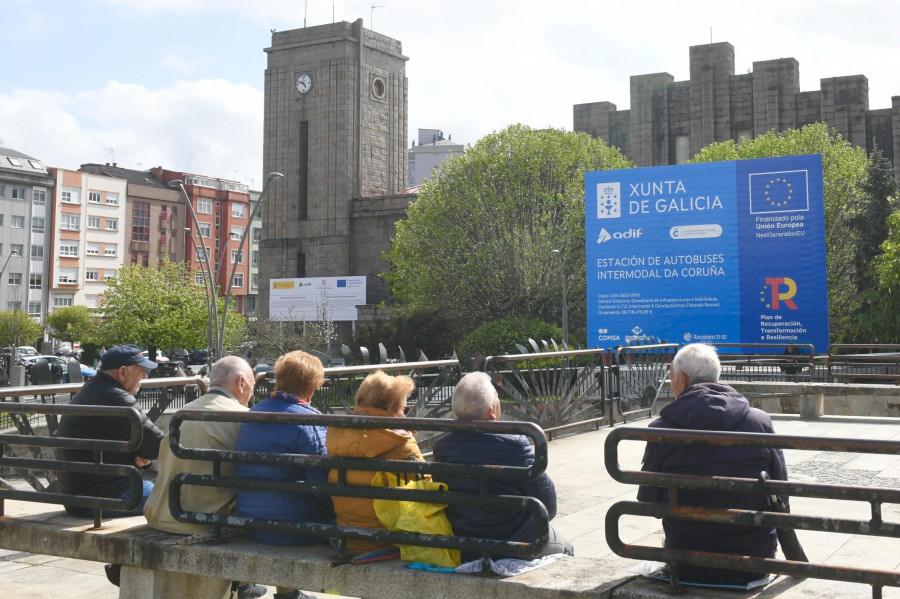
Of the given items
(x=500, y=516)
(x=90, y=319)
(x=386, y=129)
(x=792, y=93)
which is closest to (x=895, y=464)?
(x=500, y=516)

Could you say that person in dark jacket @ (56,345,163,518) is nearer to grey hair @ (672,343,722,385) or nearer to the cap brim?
the cap brim

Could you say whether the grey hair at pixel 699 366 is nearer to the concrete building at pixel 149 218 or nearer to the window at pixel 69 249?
the window at pixel 69 249

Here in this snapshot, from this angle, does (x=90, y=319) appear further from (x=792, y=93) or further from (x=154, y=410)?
(x=154, y=410)

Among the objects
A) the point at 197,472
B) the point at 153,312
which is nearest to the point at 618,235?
the point at 197,472

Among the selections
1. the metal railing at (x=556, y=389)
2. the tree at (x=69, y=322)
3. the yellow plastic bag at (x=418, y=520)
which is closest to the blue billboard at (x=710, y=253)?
the metal railing at (x=556, y=389)

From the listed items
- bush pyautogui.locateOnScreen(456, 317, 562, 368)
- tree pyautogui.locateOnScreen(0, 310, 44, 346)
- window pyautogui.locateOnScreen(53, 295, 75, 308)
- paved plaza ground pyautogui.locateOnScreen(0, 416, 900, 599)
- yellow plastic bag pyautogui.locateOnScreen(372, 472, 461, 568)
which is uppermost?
window pyautogui.locateOnScreen(53, 295, 75, 308)

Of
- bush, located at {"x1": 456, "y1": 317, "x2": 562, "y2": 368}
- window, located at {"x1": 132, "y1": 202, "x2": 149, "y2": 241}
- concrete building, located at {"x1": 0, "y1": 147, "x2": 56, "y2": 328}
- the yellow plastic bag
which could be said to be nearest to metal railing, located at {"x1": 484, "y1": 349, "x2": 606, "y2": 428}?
the yellow plastic bag

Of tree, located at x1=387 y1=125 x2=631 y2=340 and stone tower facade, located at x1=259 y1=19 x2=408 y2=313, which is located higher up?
stone tower facade, located at x1=259 y1=19 x2=408 y2=313

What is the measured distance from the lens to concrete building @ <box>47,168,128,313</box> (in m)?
85.1

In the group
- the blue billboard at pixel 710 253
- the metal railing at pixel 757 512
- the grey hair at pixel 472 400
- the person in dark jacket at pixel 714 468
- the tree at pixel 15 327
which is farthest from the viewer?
the tree at pixel 15 327

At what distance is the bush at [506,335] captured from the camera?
30078 millimetres

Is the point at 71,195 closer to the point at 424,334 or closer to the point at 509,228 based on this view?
the point at 424,334

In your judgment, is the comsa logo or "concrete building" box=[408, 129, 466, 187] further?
"concrete building" box=[408, 129, 466, 187]

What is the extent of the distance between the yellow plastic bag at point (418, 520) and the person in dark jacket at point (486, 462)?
6 centimetres
